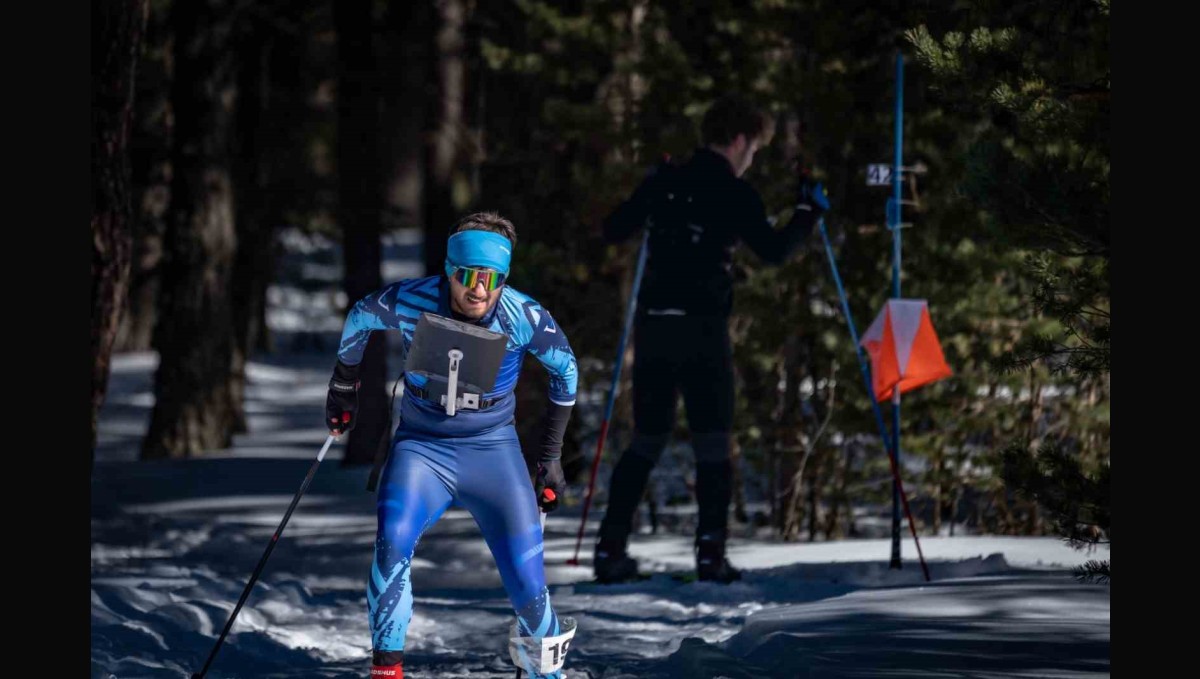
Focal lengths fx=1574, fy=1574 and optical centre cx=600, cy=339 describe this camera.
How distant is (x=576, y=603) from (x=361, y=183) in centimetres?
820

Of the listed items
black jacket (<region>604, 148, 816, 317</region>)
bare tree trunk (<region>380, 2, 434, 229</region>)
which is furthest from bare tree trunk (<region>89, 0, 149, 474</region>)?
bare tree trunk (<region>380, 2, 434, 229</region>)

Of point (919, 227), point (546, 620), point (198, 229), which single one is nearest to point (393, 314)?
point (546, 620)

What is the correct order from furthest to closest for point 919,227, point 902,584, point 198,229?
point 198,229
point 919,227
point 902,584

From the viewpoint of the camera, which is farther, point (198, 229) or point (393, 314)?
point (198, 229)

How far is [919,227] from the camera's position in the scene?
12125 mm

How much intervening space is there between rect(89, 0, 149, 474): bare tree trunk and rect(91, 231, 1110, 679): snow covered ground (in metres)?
1.75

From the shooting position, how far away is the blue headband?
6.42m

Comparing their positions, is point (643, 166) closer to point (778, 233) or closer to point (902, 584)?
point (778, 233)

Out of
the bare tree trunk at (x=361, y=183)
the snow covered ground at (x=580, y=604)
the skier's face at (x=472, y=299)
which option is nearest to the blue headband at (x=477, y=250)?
the skier's face at (x=472, y=299)

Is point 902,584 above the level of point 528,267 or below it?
below

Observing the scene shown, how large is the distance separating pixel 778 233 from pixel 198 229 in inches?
442

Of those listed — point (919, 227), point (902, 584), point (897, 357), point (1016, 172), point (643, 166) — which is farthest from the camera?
point (643, 166)

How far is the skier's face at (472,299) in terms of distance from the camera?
647 cm

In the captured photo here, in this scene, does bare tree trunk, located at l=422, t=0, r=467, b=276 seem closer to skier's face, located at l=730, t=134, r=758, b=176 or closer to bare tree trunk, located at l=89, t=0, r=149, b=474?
bare tree trunk, located at l=89, t=0, r=149, b=474
